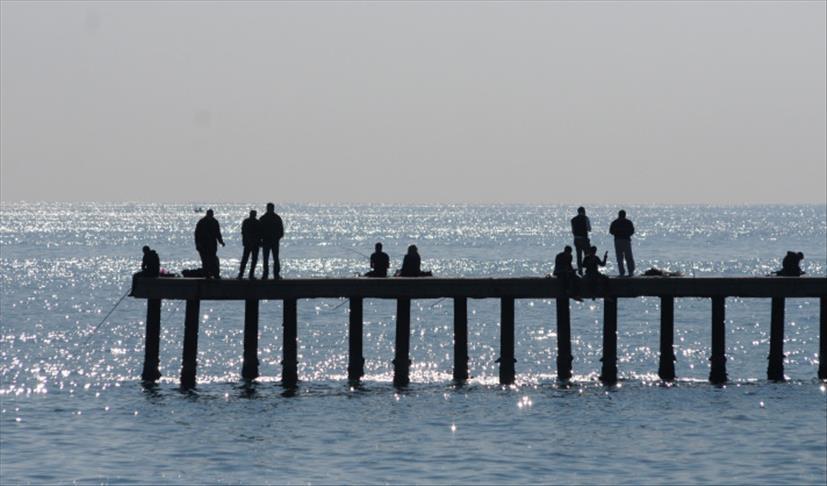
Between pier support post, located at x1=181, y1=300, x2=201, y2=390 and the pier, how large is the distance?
0.07 ft

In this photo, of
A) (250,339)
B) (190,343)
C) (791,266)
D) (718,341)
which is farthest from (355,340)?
(791,266)

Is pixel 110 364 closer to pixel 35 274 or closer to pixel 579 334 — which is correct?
pixel 579 334

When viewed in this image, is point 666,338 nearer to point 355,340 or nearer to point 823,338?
point 823,338

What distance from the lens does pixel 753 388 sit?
41.4 m

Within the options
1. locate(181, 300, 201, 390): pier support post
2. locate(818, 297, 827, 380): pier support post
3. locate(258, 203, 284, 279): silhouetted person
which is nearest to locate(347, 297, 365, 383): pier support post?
locate(258, 203, 284, 279): silhouetted person

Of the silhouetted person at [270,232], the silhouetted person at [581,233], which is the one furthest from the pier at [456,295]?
the silhouetted person at [581,233]

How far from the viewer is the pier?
38375 millimetres

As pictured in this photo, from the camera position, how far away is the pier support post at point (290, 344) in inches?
1551

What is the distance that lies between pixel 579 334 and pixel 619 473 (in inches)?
1605

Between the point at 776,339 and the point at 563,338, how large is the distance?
16.7 feet

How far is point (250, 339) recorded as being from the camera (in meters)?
40.0

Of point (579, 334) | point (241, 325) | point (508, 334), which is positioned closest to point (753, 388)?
point (508, 334)

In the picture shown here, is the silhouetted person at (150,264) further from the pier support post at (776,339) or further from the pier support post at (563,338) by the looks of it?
the pier support post at (776,339)

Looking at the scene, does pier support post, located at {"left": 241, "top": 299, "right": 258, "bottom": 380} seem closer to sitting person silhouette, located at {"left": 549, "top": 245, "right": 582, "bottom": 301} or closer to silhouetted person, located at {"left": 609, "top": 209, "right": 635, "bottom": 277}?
sitting person silhouette, located at {"left": 549, "top": 245, "right": 582, "bottom": 301}
